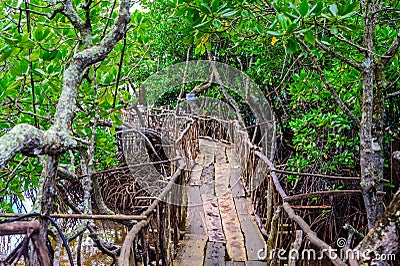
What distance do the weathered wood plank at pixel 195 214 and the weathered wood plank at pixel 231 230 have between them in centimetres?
23

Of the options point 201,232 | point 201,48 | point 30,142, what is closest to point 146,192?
point 201,232

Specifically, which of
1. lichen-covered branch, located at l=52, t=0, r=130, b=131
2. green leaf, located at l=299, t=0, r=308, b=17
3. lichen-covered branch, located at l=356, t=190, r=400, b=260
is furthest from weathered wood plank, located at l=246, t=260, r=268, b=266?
lichen-covered branch, located at l=52, t=0, r=130, b=131

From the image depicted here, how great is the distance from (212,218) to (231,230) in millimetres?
390

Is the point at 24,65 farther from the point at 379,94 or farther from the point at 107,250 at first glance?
the point at 379,94

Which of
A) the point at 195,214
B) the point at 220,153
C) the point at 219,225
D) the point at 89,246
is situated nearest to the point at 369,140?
the point at 219,225

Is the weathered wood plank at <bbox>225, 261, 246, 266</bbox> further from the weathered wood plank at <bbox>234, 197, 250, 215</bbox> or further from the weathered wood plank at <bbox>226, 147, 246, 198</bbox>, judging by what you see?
the weathered wood plank at <bbox>226, 147, 246, 198</bbox>

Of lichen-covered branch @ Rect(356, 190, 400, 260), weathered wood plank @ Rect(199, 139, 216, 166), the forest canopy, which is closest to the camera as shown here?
lichen-covered branch @ Rect(356, 190, 400, 260)

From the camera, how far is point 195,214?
166 inches

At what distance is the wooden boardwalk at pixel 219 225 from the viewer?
10.1 ft

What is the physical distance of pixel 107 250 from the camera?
261 centimetres

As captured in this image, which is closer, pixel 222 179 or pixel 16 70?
pixel 16 70

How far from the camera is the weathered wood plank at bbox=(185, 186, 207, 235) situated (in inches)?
147

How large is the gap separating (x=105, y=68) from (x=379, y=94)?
1.68 meters

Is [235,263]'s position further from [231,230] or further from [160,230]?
[160,230]
